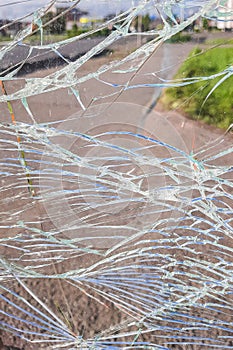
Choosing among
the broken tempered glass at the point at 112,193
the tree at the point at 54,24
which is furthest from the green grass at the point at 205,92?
the tree at the point at 54,24

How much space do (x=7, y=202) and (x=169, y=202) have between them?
561 millimetres

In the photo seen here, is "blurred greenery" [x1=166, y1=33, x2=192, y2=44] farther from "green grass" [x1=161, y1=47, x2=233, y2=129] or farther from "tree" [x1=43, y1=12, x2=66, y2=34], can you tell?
"tree" [x1=43, y1=12, x2=66, y2=34]

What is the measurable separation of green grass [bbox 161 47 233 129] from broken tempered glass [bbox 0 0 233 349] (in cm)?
1

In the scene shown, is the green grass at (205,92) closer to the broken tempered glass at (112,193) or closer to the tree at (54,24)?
the broken tempered glass at (112,193)

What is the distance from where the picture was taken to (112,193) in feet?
5.97

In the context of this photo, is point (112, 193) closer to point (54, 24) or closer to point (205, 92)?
point (205, 92)

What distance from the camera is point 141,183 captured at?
180 cm

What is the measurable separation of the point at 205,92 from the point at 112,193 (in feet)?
1.51

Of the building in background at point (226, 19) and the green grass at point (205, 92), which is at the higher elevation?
the building in background at point (226, 19)

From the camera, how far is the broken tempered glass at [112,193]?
66.0 inches

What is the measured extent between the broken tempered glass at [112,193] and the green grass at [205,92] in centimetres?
1

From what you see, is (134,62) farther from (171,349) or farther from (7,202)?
(171,349)

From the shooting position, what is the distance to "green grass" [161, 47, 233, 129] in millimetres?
1663

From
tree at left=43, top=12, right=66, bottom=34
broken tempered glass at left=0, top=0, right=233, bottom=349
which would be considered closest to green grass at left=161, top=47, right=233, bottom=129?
broken tempered glass at left=0, top=0, right=233, bottom=349
